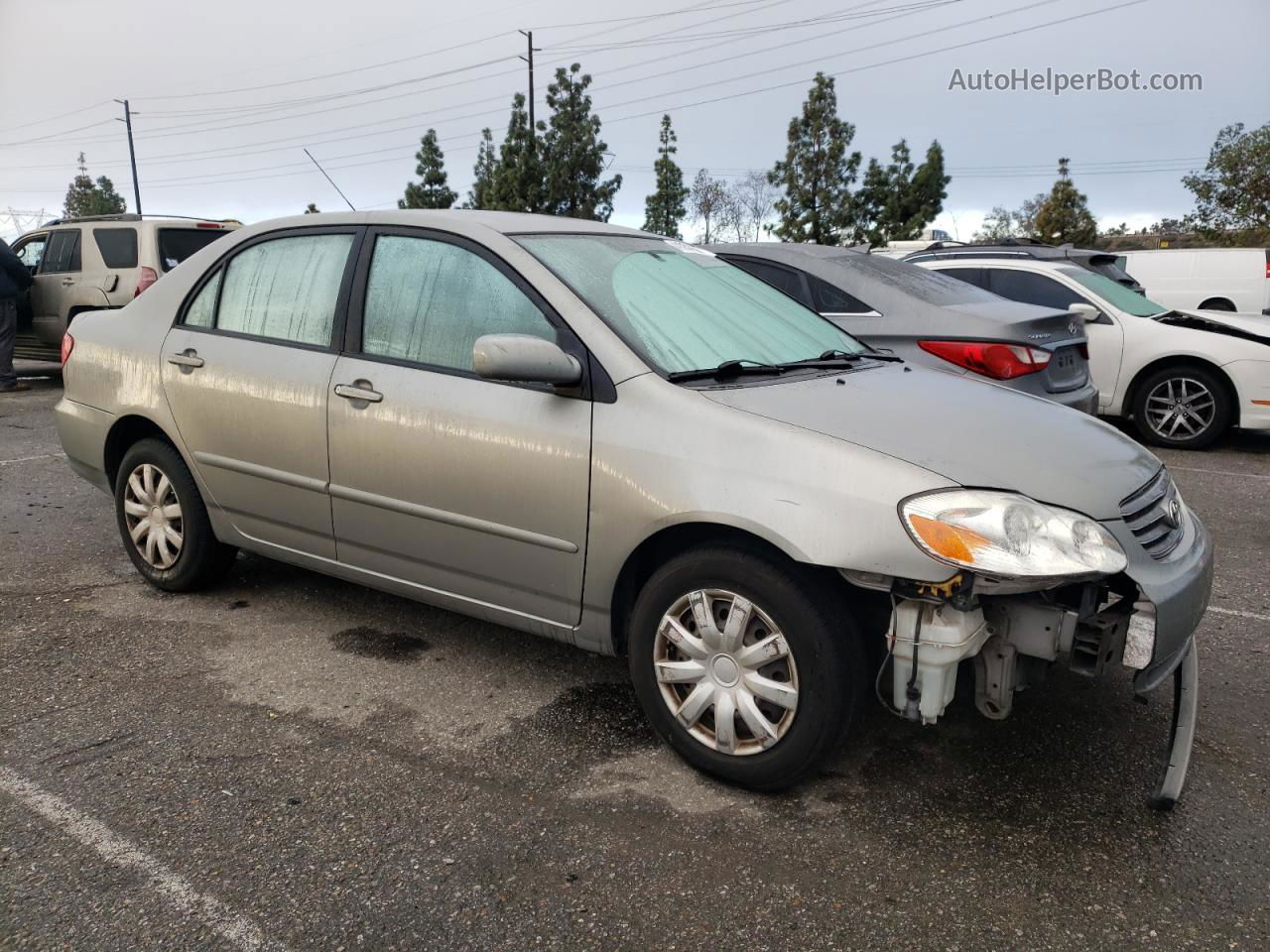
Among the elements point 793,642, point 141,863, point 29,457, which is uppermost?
point 793,642

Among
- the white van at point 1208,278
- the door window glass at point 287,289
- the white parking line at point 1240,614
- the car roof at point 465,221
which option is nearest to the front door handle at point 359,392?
the door window glass at point 287,289

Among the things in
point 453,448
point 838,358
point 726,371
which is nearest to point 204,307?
point 453,448

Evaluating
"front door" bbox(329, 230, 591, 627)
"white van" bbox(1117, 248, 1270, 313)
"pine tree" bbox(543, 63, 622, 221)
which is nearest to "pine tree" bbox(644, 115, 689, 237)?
"pine tree" bbox(543, 63, 622, 221)

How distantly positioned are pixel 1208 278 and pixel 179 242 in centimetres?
1586

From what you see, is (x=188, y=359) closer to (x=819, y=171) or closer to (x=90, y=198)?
(x=819, y=171)

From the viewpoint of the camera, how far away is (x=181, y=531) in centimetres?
431

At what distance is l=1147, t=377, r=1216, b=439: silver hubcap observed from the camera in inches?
326

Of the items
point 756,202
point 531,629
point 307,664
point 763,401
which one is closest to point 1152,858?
point 763,401

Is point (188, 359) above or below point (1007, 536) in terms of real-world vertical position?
above

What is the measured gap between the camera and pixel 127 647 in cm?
389

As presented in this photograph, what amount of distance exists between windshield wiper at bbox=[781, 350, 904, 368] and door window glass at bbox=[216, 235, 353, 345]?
1.75 m

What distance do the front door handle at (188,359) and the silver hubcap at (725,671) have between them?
2.40m

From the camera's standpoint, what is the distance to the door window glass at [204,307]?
4184 mm

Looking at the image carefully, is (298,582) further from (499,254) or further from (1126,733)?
(1126,733)
